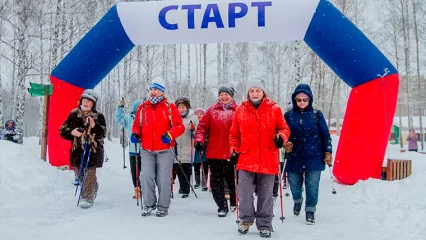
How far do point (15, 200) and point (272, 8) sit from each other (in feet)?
17.9

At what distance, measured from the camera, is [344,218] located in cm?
503

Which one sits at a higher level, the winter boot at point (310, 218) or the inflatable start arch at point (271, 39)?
the inflatable start arch at point (271, 39)

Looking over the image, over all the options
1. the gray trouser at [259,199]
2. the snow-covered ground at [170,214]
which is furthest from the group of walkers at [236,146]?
the snow-covered ground at [170,214]

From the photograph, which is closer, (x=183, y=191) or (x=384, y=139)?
(x=183, y=191)

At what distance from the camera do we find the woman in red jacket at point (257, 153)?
4180 millimetres

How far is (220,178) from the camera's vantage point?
5.30 metres

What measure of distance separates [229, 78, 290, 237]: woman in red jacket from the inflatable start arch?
347 cm

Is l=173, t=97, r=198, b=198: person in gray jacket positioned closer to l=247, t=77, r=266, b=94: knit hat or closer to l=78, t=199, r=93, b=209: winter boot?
l=78, t=199, r=93, b=209: winter boot

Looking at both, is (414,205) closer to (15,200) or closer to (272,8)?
(272,8)

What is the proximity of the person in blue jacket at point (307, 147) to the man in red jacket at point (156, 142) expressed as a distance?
5.00 ft

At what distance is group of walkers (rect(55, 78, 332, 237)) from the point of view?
4223 millimetres

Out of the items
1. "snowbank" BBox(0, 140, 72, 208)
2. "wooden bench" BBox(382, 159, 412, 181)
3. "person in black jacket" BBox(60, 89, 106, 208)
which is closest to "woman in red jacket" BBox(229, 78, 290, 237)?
"person in black jacket" BBox(60, 89, 106, 208)

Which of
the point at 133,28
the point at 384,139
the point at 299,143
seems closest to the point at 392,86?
the point at 384,139

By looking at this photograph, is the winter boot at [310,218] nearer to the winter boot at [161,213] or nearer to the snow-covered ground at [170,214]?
the snow-covered ground at [170,214]
